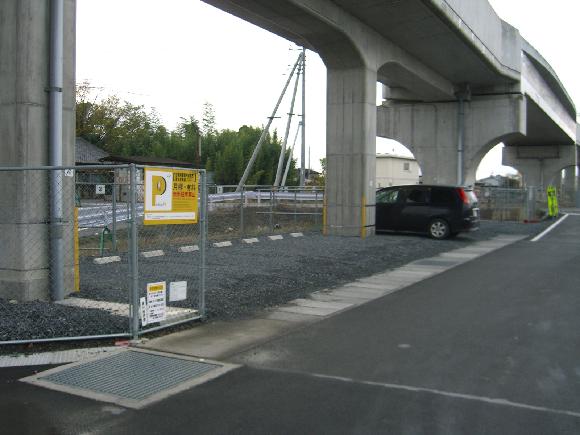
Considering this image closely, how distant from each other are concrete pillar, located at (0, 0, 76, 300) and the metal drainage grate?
267 centimetres

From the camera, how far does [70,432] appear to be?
4.42 m

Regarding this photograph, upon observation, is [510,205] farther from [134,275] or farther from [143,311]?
[134,275]

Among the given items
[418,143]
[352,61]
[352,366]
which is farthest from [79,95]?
[352,366]

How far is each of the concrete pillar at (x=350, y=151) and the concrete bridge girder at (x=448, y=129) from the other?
1249cm

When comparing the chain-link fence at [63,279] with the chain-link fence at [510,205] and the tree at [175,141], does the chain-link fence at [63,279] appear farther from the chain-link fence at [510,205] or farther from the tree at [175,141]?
the tree at [175,141]

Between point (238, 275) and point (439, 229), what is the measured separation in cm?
1063

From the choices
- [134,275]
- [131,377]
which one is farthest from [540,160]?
[131,377]

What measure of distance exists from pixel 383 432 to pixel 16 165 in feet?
20.6

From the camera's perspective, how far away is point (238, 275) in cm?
1139

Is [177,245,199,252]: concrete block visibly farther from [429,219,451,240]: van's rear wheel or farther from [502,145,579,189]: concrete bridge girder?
[502,145,579,189]: concrete bridge girder

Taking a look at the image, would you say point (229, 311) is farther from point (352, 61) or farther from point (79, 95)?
point (79, 95)

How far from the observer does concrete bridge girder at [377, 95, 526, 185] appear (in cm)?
3142

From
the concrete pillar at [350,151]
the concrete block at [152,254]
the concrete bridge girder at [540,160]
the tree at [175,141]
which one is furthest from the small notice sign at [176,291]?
the concrete bridge girder at [540,160]

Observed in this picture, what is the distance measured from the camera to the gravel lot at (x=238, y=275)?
287 inches
